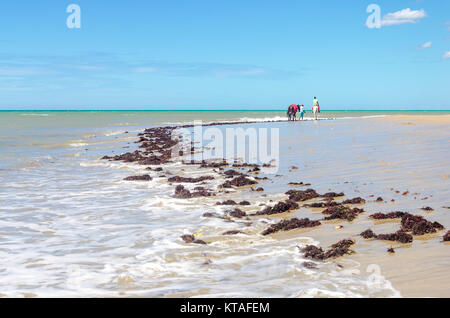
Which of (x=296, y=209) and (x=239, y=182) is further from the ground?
(x=239, y=182)

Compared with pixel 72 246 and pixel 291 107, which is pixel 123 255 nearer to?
pixel 72 246

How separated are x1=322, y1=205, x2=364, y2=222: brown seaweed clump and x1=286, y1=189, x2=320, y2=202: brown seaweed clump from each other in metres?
1.27

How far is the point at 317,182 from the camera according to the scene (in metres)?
11.1

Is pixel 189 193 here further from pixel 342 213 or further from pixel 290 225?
pixel 342 213

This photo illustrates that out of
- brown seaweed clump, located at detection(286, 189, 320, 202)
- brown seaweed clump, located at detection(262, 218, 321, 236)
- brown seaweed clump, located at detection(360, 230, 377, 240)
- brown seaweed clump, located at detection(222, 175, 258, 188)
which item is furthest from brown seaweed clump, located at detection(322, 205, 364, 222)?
brown seaweed clump, located at detection(222, 175, 258, 188)

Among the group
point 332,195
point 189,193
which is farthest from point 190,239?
point 332,195

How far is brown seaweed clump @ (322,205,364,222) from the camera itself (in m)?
7.56

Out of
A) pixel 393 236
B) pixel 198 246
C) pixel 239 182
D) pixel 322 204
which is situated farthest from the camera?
pixel 239 182

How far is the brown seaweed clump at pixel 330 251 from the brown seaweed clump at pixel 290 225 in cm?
109

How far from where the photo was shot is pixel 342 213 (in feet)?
25.1

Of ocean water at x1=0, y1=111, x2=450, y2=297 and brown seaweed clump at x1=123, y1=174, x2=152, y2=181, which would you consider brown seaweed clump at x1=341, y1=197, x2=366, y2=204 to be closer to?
ocean water at x1=0, y1=111, x2=450, y2=297

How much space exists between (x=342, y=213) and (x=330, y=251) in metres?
1.99
